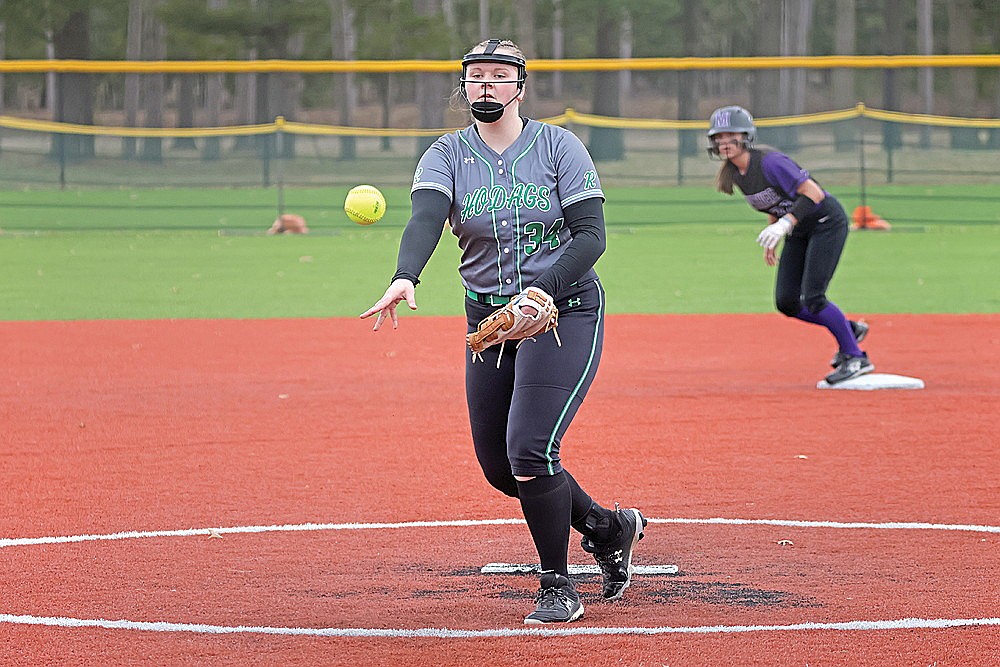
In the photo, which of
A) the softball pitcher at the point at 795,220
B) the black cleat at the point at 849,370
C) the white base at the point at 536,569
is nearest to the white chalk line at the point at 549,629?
the white base at the point at 536,569

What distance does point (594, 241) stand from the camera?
17.5 ft

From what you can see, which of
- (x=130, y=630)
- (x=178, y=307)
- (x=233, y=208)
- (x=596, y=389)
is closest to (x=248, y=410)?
(x=596, y=389)

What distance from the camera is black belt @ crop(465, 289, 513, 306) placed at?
18.0 ft

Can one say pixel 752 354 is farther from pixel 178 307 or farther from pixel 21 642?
pixel 21 642

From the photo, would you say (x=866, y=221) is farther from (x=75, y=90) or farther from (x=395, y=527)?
(x=75, y=90)

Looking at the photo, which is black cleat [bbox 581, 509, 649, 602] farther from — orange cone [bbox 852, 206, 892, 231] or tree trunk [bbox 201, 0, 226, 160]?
tree trunk [bbox 201, 0, 226, 160]

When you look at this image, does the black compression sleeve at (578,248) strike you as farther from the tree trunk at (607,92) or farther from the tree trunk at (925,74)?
the tree trunk at (925,74)

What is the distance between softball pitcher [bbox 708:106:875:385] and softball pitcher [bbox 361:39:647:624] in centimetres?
487

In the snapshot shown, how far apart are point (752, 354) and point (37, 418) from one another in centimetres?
557

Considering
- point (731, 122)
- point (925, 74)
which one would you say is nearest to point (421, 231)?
point (731, 122)

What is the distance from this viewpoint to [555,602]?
5320 mm

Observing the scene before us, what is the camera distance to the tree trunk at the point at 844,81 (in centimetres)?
3200

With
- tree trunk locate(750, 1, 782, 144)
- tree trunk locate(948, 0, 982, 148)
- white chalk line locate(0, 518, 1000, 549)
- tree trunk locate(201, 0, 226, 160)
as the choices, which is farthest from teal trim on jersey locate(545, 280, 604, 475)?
tree trunk locate(201, 0, 226, 160)

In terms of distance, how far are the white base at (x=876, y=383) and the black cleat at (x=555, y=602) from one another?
5892mm
